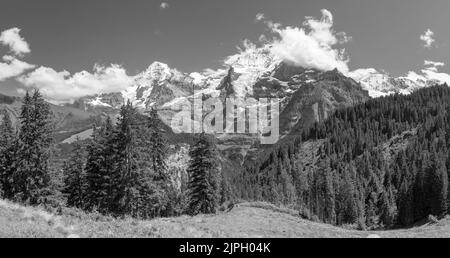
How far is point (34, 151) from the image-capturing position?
48.0m

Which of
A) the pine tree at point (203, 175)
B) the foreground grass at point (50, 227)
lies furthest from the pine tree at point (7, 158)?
the foreground grass at point (50, 227)

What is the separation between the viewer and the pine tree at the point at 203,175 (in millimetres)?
57719

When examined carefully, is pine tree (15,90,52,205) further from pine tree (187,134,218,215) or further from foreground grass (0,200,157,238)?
foreground grass (0,200,157,238)

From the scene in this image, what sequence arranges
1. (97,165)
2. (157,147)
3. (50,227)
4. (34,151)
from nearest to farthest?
(50,227)
(34,151)
(97,165)
(157,147)

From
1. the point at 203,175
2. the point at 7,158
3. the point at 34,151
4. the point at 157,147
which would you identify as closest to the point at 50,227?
the point at 34,151

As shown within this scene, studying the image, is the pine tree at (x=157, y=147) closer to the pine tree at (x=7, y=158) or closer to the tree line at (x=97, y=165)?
the tree line at (x=97, y=165)

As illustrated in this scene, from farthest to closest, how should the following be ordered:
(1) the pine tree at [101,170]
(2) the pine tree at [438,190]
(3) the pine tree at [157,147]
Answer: (2) the pine tree at [438,190] → (3) the pine tree at [157,147] → (1) the pine tree at [101,170]

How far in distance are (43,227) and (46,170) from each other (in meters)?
35.3

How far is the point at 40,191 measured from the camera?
48312 millimetres

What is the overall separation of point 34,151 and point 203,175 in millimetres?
22104

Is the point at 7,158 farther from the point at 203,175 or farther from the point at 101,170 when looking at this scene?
the point at 203,175

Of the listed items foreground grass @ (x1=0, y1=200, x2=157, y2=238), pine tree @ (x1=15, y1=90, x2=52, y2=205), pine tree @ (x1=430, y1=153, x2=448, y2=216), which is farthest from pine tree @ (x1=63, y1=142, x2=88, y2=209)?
pine tree @ (x1=430, y1=153, x2=448, y2=216)
